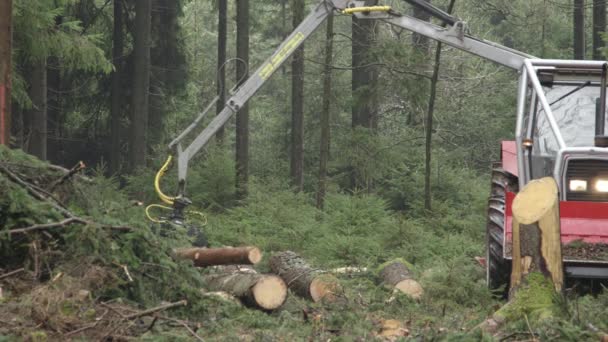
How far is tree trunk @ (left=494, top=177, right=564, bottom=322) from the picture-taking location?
28.3 feet

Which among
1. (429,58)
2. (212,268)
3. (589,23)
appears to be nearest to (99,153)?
(429,58)

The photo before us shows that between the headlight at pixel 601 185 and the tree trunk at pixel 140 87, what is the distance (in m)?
18.9

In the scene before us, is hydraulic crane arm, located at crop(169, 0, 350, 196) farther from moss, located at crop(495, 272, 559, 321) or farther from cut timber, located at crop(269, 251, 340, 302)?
moss, located at crop(495, 272, 559, 321)

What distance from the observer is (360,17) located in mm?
15742

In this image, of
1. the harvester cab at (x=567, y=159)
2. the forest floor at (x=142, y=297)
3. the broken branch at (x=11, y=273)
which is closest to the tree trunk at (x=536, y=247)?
the forest floor at (x=142, y=297)

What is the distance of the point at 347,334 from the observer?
878 centimetres

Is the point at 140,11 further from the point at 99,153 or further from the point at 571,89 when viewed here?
the point at 571,89

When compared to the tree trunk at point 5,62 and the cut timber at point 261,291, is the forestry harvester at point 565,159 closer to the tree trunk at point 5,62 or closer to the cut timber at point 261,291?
the cut timber at point 261,291

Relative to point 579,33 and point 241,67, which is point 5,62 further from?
point 241,67

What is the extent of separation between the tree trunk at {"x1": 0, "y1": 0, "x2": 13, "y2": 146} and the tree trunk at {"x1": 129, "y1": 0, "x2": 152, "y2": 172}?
511 inches

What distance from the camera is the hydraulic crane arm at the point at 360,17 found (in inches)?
580

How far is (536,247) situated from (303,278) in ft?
12.3

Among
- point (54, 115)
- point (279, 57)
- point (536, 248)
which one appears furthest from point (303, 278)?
point (54, 115)

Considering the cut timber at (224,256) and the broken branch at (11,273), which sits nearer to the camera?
the broken branch at (11,273)
